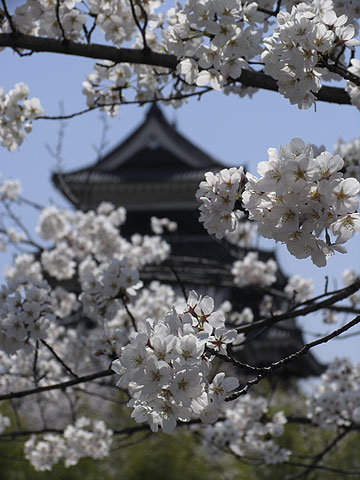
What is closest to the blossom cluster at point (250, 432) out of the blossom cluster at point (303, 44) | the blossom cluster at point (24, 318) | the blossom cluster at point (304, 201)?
the blossom cluster at point (24, 318)

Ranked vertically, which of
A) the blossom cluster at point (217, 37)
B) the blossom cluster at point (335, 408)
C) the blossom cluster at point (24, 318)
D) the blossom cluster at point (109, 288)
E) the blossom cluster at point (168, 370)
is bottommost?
the blossom cluster at point (168, 370)

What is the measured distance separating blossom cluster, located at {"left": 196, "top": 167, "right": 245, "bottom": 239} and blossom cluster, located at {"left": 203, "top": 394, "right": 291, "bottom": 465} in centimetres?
348

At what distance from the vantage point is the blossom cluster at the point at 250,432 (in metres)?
5.40

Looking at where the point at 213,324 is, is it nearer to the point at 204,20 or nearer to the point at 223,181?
the point at 223,181

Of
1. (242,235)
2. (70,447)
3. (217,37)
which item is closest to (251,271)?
(242,235)

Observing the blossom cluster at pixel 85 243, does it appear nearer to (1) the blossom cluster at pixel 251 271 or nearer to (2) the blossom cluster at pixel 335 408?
(1) the blossom cluster at pixel 251 271

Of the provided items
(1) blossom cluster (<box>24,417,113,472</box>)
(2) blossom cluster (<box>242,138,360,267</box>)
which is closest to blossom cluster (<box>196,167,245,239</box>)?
(2) blossom cluster (<box>242,138,360,267</box>)

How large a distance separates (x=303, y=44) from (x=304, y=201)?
2.49 ft

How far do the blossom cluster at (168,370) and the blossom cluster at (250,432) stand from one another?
3.64 metres

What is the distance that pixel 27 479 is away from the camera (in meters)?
10.5

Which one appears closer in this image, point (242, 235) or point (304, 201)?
point (304, 201)

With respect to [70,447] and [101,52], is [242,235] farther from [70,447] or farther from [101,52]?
[101,52]

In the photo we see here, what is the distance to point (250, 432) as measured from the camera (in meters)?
5.60

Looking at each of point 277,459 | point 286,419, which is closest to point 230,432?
point 277,459
